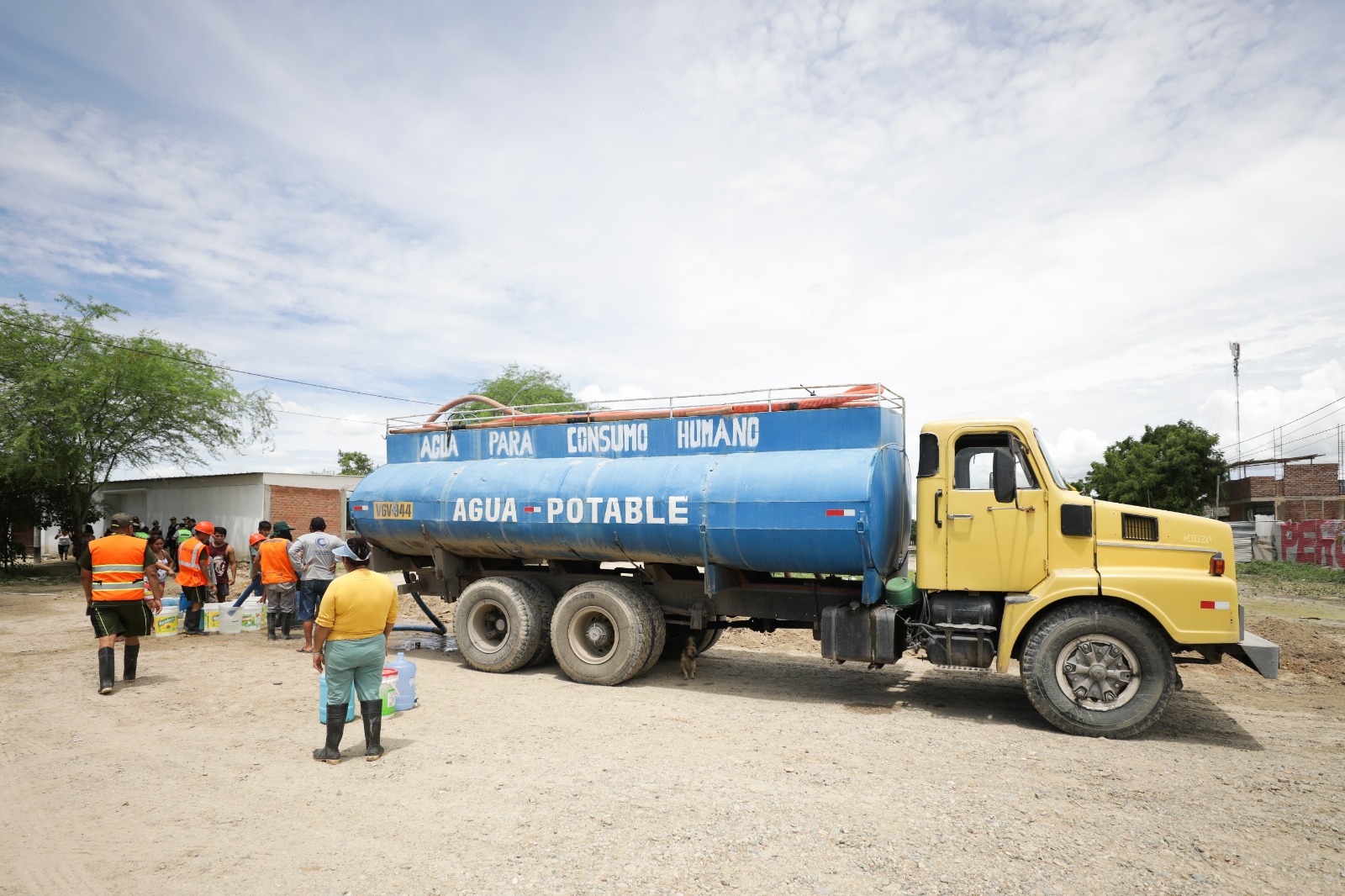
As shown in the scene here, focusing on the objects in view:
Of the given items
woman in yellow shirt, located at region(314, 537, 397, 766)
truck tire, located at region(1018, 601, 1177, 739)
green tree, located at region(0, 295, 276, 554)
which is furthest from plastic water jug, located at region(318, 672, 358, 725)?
green tree, located at region(0, 295, 276, 554)

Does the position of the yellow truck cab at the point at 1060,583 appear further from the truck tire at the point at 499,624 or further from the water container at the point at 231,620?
the water container at the point at 231,620

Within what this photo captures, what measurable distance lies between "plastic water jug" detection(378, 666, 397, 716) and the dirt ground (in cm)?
18

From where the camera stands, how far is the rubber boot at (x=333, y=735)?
5.95 meters

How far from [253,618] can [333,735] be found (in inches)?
310

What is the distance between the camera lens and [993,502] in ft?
24.3

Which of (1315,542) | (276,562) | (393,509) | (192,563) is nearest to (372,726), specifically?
(393,509)

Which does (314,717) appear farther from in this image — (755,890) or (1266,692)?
(1266,692)

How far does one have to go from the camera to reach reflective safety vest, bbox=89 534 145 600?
8133 mm

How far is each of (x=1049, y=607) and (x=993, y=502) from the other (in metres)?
1.05

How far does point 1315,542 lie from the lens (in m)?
28.8

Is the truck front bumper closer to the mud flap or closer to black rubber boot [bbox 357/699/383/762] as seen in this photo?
the mud flap

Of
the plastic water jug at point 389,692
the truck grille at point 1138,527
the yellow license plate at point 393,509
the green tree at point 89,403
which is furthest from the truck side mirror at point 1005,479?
the green tree at point 89,403

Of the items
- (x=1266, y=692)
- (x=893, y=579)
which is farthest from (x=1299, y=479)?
(x=893, y=579)

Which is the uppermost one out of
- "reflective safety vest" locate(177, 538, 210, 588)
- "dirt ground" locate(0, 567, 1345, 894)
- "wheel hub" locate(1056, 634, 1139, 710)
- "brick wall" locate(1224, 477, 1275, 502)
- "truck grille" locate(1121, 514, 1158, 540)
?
"brick wall" locate(1224, 477, 1275, 502)
